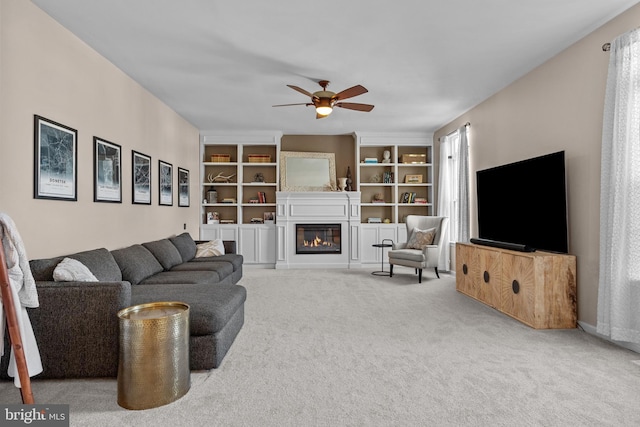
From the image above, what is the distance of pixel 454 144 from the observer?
22.4ft

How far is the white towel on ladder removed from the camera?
2.03 m

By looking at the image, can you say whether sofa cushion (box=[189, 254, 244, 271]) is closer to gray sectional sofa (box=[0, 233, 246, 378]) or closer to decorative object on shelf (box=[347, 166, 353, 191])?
gray sectional sofa (box=[0, 233, 246, 378])

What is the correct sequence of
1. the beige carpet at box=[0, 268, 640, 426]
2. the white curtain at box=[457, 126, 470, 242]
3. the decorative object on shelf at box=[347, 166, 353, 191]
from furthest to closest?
the decorative object on shelf at box=[347, 166, 353, 191]
the white curtain at box=[457, 126, 470, 242]
the beige carpet at box=[0, 268, 640, 426]

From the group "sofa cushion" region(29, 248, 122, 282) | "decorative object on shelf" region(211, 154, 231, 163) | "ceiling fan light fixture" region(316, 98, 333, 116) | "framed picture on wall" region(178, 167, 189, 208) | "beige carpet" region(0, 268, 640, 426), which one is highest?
"ceiling fan light fixture" region(316, 98, 333, 116)

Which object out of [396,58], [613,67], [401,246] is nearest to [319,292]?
[401,246]

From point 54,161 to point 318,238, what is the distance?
204 inches

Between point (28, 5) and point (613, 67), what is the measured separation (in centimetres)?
454

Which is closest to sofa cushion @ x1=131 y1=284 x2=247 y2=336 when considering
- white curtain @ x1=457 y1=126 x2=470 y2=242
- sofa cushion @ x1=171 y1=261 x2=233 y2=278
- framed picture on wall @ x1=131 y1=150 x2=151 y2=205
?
sofa cushion @ x1=171 y1=261 x2=233 y2=278

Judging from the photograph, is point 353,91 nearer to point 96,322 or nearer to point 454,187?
point 96,322

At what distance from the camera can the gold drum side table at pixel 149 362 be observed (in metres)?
2.09

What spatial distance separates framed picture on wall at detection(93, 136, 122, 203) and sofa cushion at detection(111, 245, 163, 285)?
1.87 feet

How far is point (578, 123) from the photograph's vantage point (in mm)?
3643

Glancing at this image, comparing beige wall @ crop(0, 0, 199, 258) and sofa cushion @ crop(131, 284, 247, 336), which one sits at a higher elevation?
beige wall @ crop(0, 0, 199, 258)

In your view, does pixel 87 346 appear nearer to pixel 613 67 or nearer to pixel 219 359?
pixel 219 359
